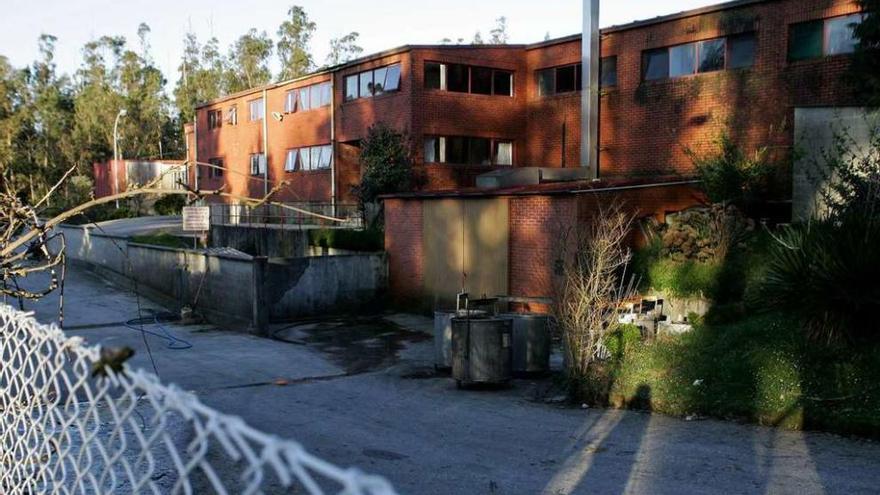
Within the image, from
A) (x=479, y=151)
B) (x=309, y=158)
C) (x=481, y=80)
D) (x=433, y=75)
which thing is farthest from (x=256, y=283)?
(x=309, y=158)

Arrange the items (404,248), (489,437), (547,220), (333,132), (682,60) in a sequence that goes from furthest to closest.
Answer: (333,132) → (682,60) → (404,248) → (547,220) → (489,437)

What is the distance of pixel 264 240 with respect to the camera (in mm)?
28625

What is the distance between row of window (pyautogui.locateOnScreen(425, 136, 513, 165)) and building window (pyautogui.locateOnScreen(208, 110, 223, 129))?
19012mm

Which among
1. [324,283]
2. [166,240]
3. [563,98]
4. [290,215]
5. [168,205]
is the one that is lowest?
[324,283]

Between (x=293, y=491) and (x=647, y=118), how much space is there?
2154 cm

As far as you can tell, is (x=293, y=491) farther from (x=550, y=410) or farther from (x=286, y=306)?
(x=286, y=306)

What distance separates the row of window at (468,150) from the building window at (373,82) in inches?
104

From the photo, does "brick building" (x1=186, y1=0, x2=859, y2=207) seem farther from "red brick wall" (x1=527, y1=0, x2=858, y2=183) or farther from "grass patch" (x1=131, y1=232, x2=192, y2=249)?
"grass patch" (x1=131, y1=232, x2=192, y2=249)

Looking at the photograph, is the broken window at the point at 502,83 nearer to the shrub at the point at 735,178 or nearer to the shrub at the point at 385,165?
the shrub at the point at 385,165

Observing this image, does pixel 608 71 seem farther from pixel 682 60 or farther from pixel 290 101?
pixel 290 101

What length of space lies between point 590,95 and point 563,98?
471 centimetres

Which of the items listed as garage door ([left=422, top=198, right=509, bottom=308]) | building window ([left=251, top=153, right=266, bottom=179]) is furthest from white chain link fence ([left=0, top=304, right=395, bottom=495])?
building window ([left=251, top=153, right=266, bottom=179])

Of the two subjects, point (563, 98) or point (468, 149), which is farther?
point (468, 149)

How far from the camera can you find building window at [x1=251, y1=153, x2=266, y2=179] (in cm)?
3947
